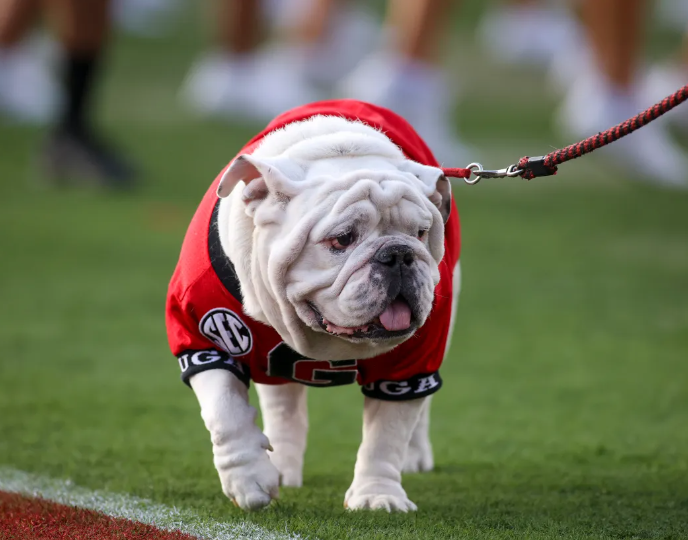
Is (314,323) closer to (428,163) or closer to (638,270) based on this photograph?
(428,163)

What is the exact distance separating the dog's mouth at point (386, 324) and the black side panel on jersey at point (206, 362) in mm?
315

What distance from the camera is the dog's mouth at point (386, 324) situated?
2314 millimetres

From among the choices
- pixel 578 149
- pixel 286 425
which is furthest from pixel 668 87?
pixel 286 425

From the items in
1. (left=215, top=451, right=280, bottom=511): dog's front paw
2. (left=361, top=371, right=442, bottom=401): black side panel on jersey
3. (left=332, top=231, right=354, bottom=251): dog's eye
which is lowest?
(left=215, top=451, right=280, bottom=511): dog's front paw

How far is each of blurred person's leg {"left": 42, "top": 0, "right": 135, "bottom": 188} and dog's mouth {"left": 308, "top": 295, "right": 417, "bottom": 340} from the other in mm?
4093

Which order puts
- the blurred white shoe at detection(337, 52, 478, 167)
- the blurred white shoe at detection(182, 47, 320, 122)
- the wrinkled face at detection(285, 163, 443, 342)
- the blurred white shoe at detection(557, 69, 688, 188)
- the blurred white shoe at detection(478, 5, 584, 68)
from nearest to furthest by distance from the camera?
the wrinkled face at detection(285, 163, 443, 342), the blurred white shoe at detection(337, 52, 478, 167), the blurred white shoe at detection(557, 69, 688, 188), the blurred white shoe at detection(182, 47, 320, 122), the blurred white shoe at detection(478, 5, 584, 68)

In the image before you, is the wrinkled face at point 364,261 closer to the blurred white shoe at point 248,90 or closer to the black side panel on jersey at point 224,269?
the black side panel on jersey at point 224,269

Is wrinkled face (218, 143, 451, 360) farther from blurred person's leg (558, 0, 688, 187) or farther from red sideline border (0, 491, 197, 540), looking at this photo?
blurred person's leg (558, 0, 688, 187)

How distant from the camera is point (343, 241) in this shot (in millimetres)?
2305

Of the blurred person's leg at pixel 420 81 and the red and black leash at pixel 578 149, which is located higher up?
the blurred person's leg at pixel 420 81

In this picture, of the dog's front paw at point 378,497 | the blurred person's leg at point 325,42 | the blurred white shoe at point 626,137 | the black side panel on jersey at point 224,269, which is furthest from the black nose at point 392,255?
the blurred person's leg at point 325,42

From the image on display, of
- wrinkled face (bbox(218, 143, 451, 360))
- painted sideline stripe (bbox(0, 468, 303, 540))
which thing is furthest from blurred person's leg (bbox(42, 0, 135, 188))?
wrinkled face (bbox(218, 143, 451, 360))

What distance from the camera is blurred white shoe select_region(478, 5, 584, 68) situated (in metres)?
10.7

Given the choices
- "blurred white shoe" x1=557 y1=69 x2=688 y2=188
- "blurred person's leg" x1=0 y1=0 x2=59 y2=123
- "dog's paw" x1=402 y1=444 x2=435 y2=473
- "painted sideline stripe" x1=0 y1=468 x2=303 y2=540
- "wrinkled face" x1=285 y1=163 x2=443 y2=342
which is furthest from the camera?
"blurred person's leg" x1=0 y1=0 x2=59 y2=123
